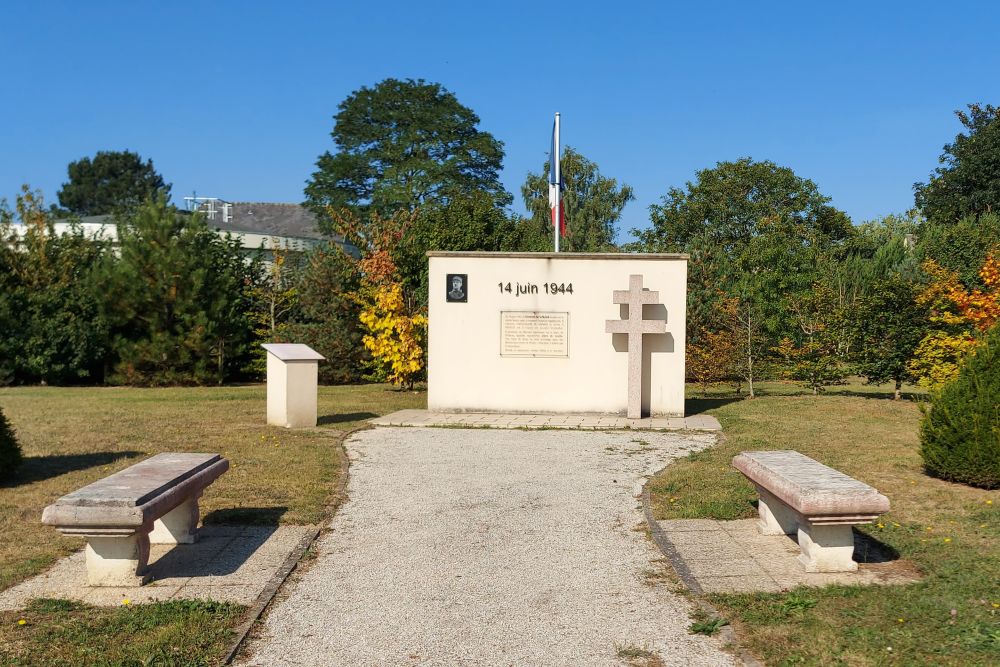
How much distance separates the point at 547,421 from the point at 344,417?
3.38 metres

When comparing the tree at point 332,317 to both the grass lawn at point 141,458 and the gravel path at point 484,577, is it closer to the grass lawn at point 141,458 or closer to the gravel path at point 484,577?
the grass lawn at point 141,458

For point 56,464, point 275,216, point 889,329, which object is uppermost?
point 275,216

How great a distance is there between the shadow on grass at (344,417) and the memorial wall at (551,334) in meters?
1.30

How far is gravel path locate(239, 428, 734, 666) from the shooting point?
15.1 ft

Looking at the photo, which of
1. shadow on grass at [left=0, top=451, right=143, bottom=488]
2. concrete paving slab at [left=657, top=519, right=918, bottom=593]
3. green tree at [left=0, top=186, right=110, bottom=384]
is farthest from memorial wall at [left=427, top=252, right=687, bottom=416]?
green tree at [left=0, top=186, right=110, bottom=384]

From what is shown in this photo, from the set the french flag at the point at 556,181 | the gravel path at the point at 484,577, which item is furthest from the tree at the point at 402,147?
the gravel path at the point at 484,577

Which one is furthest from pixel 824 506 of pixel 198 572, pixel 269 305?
pixel 269 305

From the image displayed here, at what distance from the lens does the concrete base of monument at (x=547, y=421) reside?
43.6 feet

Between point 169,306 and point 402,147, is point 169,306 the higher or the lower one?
the lower one

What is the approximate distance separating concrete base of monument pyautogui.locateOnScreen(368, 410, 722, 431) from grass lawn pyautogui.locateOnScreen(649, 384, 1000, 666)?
1.39m

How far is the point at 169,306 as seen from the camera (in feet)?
76.2

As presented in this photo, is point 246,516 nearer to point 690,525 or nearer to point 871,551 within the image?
point 690,525

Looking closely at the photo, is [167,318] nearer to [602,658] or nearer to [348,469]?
[348,469]

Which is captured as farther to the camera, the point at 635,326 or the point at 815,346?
the point at 815,346
